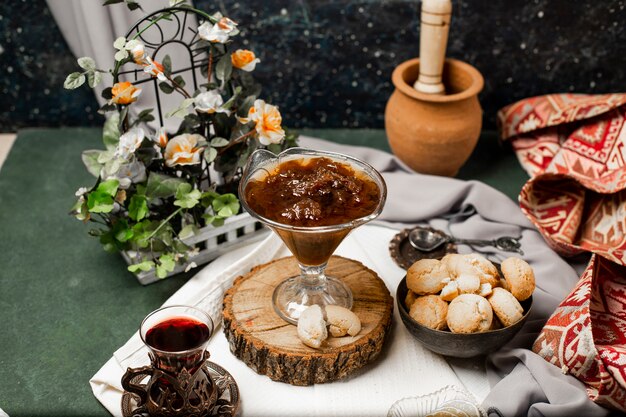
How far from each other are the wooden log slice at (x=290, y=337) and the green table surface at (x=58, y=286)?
26cm

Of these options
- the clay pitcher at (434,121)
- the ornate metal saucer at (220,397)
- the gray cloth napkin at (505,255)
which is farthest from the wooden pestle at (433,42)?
the ornate metal saucer at (220,397)

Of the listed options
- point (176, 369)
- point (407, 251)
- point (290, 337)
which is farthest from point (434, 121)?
point (176, 369)

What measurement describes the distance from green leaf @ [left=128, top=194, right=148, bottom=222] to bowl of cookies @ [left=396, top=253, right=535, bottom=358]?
569 millimetres

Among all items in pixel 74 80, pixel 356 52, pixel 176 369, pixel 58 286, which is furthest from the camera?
pixel 356 52

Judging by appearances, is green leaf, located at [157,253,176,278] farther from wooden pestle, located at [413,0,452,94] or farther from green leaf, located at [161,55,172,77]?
wooden pestle, located at [413,0,452,94]

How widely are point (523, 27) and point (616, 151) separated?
54 cm

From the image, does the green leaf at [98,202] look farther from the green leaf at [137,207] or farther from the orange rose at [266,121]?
the orange rose at [266,121]

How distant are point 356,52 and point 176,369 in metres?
1.30

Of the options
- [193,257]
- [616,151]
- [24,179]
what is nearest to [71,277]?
[193,257]

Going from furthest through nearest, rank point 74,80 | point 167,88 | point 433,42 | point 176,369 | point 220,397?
point 433,42, point 167,88, point 74,80, point 220,397, point 176,369

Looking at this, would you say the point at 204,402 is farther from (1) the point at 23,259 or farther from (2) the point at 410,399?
(1) the point at 23,259

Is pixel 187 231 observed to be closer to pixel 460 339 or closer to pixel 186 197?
pixel 186 197

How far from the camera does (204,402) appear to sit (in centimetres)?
130

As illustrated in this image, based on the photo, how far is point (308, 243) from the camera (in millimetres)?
1354
